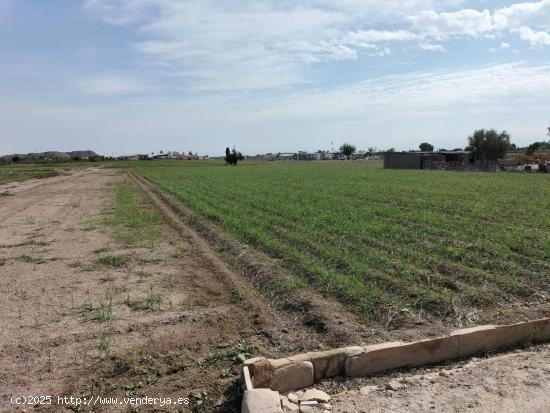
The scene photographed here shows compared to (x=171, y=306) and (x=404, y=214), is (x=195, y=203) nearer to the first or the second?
(x=404, y=214)

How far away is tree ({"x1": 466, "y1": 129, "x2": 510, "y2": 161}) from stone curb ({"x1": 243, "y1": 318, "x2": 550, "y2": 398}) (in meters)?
90.5

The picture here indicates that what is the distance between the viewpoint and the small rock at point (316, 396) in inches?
170

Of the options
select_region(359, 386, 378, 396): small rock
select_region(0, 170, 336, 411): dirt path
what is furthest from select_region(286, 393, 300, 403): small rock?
select_region(359, 386, 378, 396): small rock

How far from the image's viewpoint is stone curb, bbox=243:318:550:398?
4.56m

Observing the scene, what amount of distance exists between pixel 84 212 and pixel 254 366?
1710cm

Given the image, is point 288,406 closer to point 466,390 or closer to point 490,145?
point 466,390

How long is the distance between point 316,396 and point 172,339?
82.7 inches

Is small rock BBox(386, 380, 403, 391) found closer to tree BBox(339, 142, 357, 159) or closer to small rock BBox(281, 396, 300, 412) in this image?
small rock BBox(281, 396, 300, 412)

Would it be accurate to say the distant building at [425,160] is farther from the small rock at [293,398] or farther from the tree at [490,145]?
the small rock at [293,398]

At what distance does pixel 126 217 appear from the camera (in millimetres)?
17250

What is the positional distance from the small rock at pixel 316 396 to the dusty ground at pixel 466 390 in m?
0.08

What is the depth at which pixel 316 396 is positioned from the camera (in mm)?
4371

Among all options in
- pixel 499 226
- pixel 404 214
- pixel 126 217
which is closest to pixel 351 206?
pixel 404 214

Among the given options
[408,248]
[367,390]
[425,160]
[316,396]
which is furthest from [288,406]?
[425,160]
